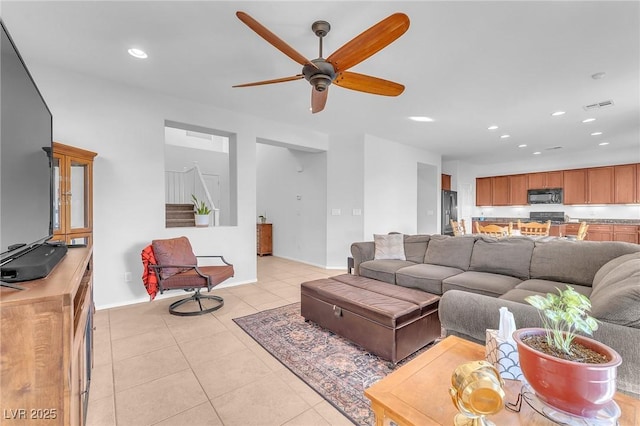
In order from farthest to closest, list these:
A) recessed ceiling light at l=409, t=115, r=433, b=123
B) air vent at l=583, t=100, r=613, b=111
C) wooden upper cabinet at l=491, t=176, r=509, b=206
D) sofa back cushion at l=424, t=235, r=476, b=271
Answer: wooden upper cabinet at l=491, t=176, r=509, b=206
recessed ceiling light at l=409, t=115, r=433, b=123
air vent at l=583, t=100, r=613, b=111
sofa back cushion at l=424, t=235, r=476, b=271

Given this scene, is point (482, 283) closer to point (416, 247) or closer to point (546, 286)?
point (546, 286)

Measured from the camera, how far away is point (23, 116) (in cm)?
124

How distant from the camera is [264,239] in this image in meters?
7.09

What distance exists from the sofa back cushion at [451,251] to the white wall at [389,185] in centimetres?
189

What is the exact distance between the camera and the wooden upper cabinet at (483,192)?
28.1 feet

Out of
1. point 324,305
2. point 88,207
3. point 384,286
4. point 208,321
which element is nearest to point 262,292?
point 208,321

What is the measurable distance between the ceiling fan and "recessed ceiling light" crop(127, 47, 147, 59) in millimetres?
1670

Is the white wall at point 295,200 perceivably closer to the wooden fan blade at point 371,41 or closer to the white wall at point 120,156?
the white wall at point 120,156

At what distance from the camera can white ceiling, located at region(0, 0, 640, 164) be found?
2125 mm

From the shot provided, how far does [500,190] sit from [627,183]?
2.56m

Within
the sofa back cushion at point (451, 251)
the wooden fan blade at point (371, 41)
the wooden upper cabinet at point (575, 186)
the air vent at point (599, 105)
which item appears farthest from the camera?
the wooden upper cabinet at point (575, 186)

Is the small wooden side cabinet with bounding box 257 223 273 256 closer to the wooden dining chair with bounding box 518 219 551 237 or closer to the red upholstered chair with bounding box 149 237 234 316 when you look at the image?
the red upholstered chair with bounding box 149 237 234 316

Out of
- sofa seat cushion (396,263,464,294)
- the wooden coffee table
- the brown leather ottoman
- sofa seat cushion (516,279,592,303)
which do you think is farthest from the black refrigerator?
the wooden coffee table

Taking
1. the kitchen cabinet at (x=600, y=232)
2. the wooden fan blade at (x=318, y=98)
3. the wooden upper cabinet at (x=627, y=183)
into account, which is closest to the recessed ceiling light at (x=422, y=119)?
the wooden fan blade at (x=318, y=98)
